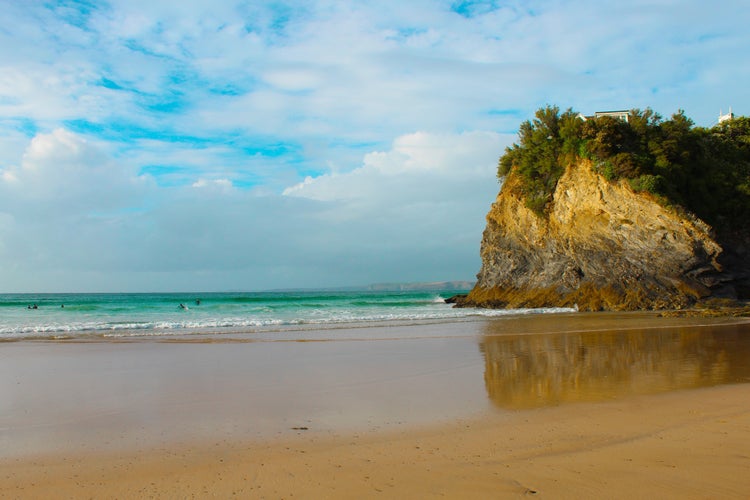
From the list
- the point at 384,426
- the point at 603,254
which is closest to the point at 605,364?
the point at 384,426

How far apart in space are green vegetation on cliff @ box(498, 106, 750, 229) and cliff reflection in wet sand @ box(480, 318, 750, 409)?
16.7 metres

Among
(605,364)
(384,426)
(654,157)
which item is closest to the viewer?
(384,426)

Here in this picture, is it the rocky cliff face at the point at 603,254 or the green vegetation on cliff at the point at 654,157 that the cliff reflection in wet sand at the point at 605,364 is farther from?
the green vegetation on cliff at the point at 654,157

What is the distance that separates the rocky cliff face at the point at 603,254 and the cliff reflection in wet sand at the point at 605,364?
45.1 feet

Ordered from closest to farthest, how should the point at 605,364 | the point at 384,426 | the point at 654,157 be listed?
the point at 384,426 → the point at 605,364 → the point at 654,157

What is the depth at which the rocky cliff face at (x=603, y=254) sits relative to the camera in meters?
Result: 28.8

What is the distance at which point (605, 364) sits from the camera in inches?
401

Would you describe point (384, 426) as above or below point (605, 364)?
above

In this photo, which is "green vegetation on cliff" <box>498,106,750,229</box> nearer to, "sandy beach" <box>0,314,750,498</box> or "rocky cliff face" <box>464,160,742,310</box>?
"rocky cliff face" <box>464,160,742,310</box>

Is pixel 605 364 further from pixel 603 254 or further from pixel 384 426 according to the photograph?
pixel 603 254

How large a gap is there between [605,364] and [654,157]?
26.1 meters

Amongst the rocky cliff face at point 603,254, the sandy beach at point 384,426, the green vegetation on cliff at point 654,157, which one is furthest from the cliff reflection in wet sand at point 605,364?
the green vegetation on cliff at point 654,157

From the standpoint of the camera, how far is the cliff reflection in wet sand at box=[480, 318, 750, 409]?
7680mm

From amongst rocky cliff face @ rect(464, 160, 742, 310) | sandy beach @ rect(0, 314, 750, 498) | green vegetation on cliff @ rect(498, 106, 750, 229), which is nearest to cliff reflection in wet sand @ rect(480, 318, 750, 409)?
sandy beach @ rect(0, 314, 750, 498)
